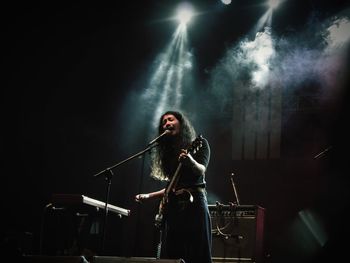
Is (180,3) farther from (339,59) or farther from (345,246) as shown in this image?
(345,246)

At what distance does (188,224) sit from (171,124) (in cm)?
97

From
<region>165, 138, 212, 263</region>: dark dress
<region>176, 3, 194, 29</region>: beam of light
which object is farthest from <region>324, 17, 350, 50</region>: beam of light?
<region>165, 138, 212, 263</region>: dark dress

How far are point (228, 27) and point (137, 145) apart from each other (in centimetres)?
254

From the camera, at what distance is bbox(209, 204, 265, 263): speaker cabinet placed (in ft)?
17.7

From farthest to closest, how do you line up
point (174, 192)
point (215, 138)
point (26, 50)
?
point (215, 138) < point (26, 50) < point (174, 192)

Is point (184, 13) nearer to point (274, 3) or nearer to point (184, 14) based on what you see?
point (184, 14)

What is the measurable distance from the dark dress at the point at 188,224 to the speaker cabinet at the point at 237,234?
181cm

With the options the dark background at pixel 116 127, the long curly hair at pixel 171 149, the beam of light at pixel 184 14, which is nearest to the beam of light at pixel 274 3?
the dark background at pixel 116 127

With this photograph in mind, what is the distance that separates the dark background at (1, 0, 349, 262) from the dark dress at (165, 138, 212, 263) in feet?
9.53

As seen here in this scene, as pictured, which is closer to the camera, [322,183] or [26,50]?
[322,183]

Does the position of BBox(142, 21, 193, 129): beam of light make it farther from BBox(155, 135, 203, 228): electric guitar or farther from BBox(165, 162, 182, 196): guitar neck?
BBox(165, 162, 182, 196): guitar neck

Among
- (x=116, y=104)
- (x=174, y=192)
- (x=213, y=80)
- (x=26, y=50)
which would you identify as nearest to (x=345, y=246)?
(x=174, y=192)

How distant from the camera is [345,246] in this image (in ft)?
17.6

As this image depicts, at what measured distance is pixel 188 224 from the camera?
3680 millimetres
